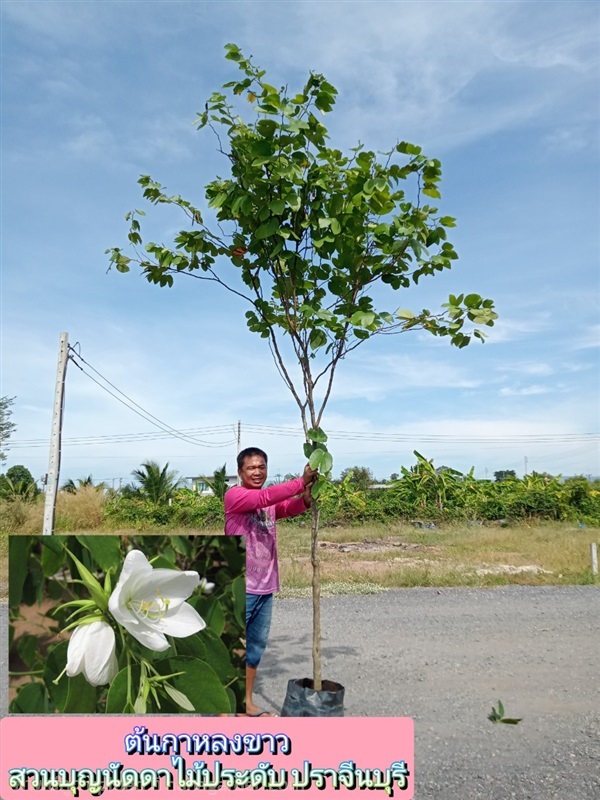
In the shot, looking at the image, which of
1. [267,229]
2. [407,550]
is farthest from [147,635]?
[407,550]

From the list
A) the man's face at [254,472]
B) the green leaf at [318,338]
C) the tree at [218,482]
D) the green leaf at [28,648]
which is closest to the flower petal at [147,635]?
the green leaf at [28,648]

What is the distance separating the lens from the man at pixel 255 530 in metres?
3.56

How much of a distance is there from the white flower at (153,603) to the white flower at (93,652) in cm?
8

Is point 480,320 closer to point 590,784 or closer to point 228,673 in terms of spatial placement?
point 228,673

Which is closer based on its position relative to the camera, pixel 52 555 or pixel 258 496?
pixel 52 555

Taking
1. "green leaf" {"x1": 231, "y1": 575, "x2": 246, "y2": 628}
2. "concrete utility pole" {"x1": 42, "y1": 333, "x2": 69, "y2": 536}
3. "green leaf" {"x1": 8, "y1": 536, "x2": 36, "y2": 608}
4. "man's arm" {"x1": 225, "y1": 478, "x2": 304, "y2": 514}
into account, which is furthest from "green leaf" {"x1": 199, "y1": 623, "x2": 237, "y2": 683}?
"concrete utility pole" {"x1": 42, "y1": 333, "x2": 69, "y2": 536}

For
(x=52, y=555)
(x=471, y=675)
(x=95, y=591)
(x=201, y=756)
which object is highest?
(x=52, y=555)

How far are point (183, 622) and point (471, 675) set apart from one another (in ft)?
12.1

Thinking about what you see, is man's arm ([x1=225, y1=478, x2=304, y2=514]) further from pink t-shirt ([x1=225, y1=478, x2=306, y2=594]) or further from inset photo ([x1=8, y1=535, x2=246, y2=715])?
inset photo ([x1=8, y1=535, x2=246, y2=715])

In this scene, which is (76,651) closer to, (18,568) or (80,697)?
(80,697)

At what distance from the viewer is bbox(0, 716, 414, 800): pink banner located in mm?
2391

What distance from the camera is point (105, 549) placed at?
2.53m

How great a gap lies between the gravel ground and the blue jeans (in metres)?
0.93

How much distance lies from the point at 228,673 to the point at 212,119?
2.71 m
